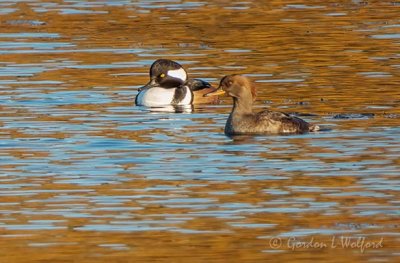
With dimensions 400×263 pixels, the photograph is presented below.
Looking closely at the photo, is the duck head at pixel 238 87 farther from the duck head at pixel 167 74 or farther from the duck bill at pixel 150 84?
the duck head at pixel 167 74

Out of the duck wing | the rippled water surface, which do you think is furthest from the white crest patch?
the duck wing

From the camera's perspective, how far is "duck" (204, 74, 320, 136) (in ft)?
57.5

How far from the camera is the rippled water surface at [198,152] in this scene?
1182cm

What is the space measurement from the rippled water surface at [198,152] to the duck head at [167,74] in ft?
2.03

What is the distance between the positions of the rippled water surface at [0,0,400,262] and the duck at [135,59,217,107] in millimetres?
322

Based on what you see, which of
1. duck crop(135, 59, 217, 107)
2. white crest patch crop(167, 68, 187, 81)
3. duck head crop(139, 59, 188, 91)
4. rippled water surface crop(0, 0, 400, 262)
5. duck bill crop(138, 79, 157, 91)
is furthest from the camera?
white crest patch crop(167, 68, 187, 81)

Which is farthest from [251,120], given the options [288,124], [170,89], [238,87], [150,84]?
[170,89]

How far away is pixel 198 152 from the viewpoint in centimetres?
1619

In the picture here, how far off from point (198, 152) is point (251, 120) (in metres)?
1.82

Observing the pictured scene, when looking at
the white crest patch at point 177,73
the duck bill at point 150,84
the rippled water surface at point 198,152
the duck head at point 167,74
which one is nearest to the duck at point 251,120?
the rippled water surface at point 198,152

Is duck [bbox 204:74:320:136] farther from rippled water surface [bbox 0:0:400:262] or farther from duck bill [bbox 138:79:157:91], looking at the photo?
duck bill [bbox 138:79:157:91]

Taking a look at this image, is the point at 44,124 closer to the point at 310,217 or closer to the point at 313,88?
the point at 313,88

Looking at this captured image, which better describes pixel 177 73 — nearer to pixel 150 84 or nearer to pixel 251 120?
pixel 150 84

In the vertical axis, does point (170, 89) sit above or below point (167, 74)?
below
